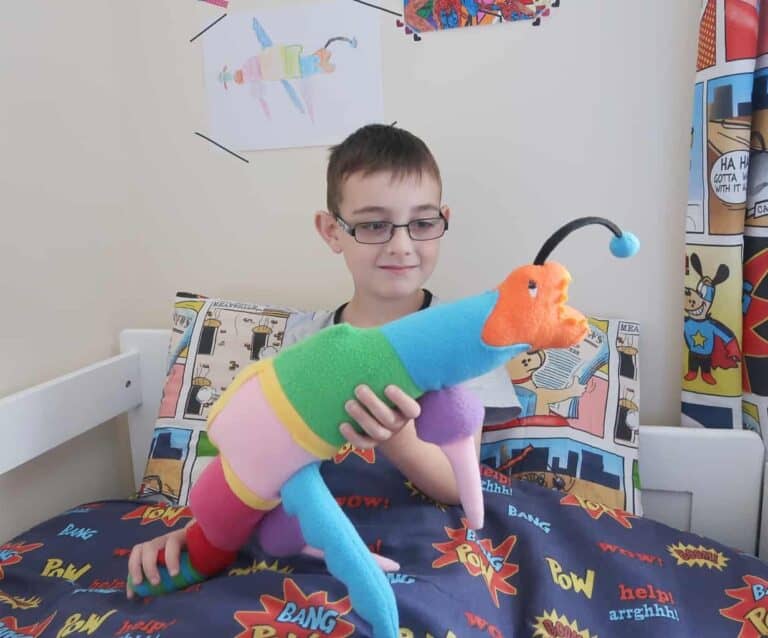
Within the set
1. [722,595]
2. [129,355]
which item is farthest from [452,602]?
[129,355]

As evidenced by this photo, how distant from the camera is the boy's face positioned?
88cm

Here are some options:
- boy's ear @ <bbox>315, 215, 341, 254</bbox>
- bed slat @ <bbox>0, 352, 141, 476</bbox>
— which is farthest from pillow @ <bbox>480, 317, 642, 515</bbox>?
bed slat @ <bbox>0, 352, 141, 476</bbox>

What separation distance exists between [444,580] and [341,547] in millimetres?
220

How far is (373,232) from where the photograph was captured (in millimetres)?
893

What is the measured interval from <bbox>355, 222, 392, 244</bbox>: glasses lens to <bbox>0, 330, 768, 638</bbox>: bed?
32 centimetres

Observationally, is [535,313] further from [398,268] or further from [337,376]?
[398,268]

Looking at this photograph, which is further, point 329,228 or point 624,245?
point 329,228

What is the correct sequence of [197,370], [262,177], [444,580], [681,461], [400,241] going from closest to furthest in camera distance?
[444,580]
[400,241]
[681,461]
[197,370]
[262,177]

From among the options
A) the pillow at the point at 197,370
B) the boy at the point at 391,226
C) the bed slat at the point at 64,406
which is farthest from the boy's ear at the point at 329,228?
the bed slat at the point at 64,406

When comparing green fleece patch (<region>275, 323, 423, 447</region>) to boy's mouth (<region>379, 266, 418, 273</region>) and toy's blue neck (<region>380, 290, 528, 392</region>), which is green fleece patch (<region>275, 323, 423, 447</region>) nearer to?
toy's blue neck (<region>380, 290, 528, 392</region>)

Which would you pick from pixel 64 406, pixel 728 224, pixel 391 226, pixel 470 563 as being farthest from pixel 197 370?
pixel 728 224

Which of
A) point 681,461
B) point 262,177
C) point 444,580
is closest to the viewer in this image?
point 444,580

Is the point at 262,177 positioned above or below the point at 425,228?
above

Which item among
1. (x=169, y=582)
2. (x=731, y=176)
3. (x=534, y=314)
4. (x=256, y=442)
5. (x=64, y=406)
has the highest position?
(x=731, y=176)
